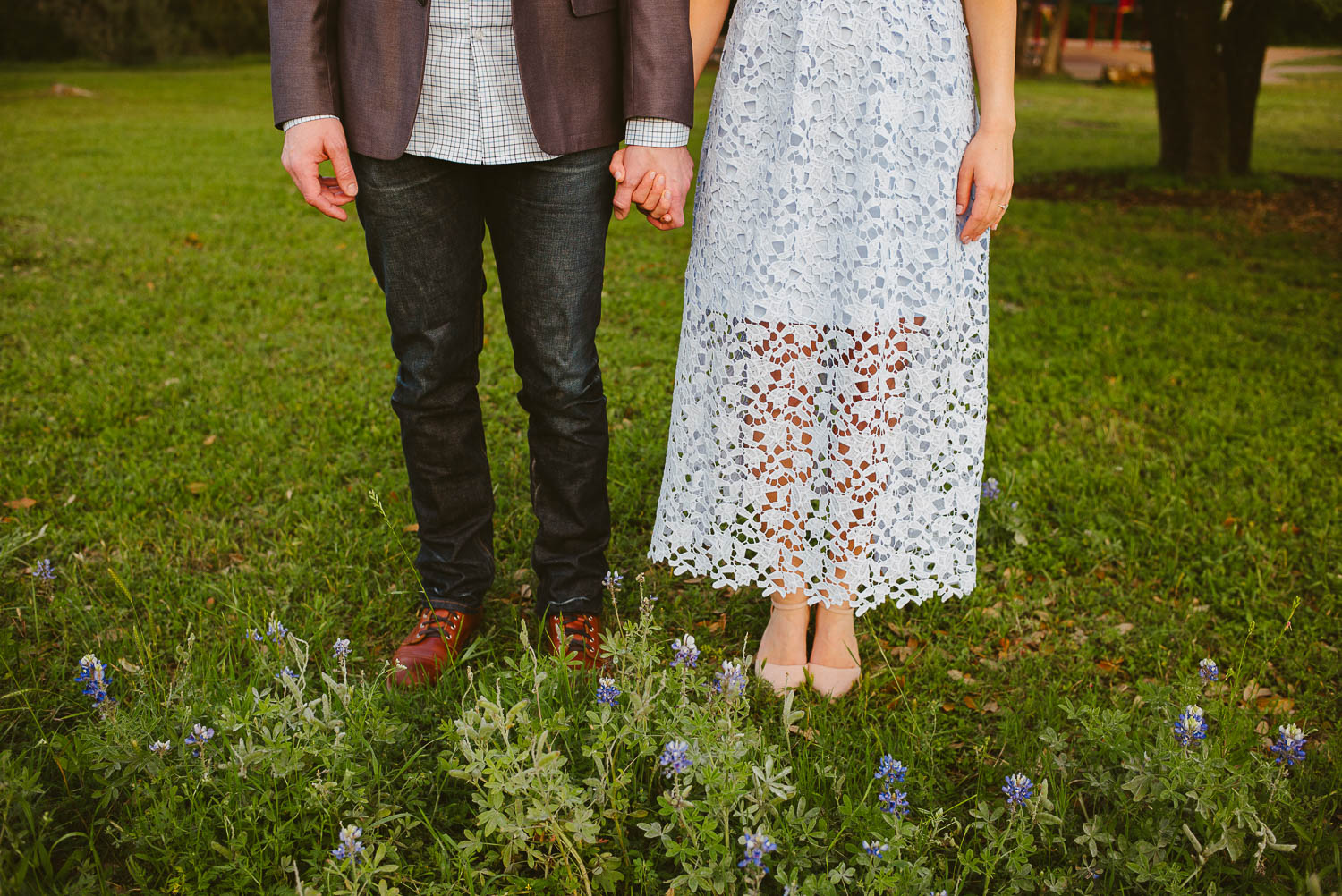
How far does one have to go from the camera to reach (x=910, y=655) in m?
2.56

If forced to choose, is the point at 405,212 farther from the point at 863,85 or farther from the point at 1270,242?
the point at 1270,242

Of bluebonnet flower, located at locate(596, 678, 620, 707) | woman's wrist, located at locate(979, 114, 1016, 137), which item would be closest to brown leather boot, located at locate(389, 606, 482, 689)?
bluebonnet flower, located at locate(596, 678, 620, 707)

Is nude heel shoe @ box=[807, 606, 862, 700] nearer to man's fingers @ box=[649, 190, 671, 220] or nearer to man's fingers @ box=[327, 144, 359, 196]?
man's fingers @ box=[649, 190, 671, 220]

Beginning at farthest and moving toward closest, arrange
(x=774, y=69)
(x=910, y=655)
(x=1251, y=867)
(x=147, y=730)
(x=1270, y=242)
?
(x=1270, y=242) < (x=910, y=655) < (x=774, y=69) < (x=147, y=730) < (x=1251, y=867)

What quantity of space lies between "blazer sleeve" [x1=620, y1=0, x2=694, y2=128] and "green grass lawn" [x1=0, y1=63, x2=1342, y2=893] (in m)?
1.33

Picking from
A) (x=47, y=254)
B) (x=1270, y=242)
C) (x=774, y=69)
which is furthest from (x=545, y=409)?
(x=1270, y=242)

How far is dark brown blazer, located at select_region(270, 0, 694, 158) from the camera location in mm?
1886

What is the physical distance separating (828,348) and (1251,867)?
1278 millimetres

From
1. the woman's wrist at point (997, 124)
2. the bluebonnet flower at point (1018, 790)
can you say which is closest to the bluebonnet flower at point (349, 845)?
the bluebonnet flower at point (1018, 790)

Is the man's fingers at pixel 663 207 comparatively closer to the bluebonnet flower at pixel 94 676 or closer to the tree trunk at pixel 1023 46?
the bluebonnet flower at pixel 94 676

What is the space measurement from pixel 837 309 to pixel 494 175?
0.83 meters

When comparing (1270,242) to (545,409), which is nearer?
(545,409)

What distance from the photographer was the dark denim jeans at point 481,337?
205 cm

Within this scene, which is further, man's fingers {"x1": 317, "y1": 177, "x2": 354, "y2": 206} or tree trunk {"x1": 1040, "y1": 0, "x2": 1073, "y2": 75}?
tree trunk {"x1": 1040, "y1": 0, "x2": 1073, "y2": 75}
